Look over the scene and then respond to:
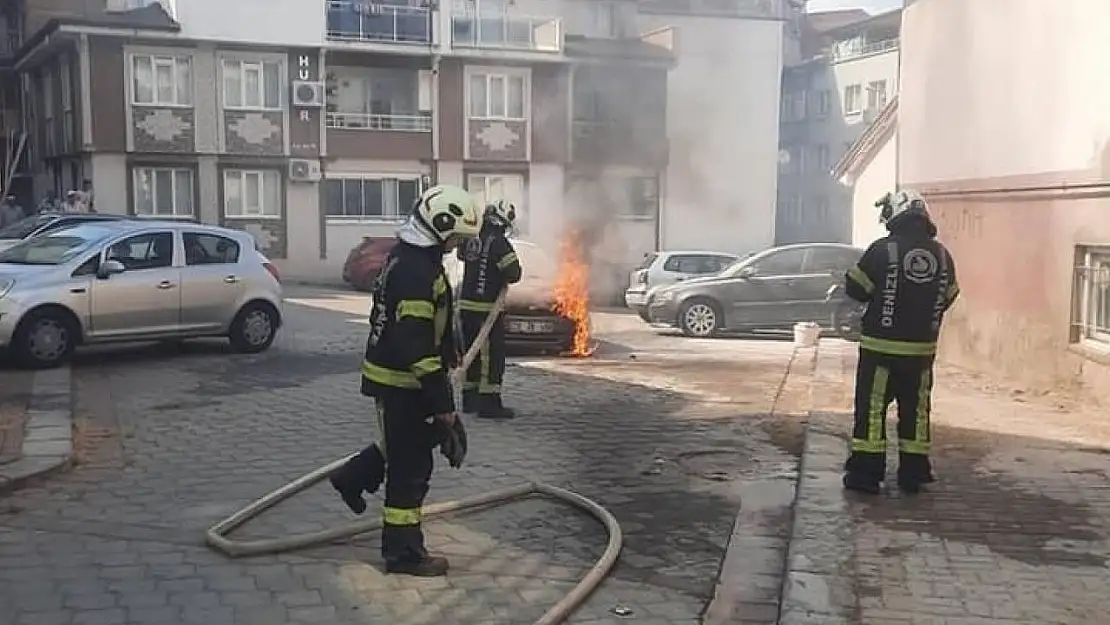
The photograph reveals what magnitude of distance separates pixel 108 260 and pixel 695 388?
626cm

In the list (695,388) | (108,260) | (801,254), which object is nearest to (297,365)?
(108,260)

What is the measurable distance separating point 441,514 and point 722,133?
20.7m

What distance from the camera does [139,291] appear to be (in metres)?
12.0

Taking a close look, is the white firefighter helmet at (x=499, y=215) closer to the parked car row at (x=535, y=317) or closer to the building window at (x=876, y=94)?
the parked car row at (x=535, y=317)

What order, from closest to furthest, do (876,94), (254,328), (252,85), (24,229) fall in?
(254,328) → (24,229) → (252,85) → (876,94)

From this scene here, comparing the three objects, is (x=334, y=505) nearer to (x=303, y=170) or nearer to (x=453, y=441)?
(x=453, y=441)

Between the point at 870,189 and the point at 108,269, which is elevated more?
the point at 870,189

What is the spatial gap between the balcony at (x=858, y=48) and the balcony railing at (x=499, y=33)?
59.8ft

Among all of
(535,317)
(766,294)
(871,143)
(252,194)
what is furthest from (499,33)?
(535,317)

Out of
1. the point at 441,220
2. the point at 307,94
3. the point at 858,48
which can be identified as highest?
the point at 858,48

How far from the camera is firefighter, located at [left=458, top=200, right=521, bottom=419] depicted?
30.1 ft

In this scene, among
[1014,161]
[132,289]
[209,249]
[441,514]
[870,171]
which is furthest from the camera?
[870,171]

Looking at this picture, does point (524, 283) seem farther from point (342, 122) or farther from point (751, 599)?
point (342, 122)

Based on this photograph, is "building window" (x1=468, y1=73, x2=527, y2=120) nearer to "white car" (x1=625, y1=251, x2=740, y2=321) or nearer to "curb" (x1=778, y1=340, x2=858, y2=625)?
"white car" (x1=625, y1=251, x2=740, y2=321)
